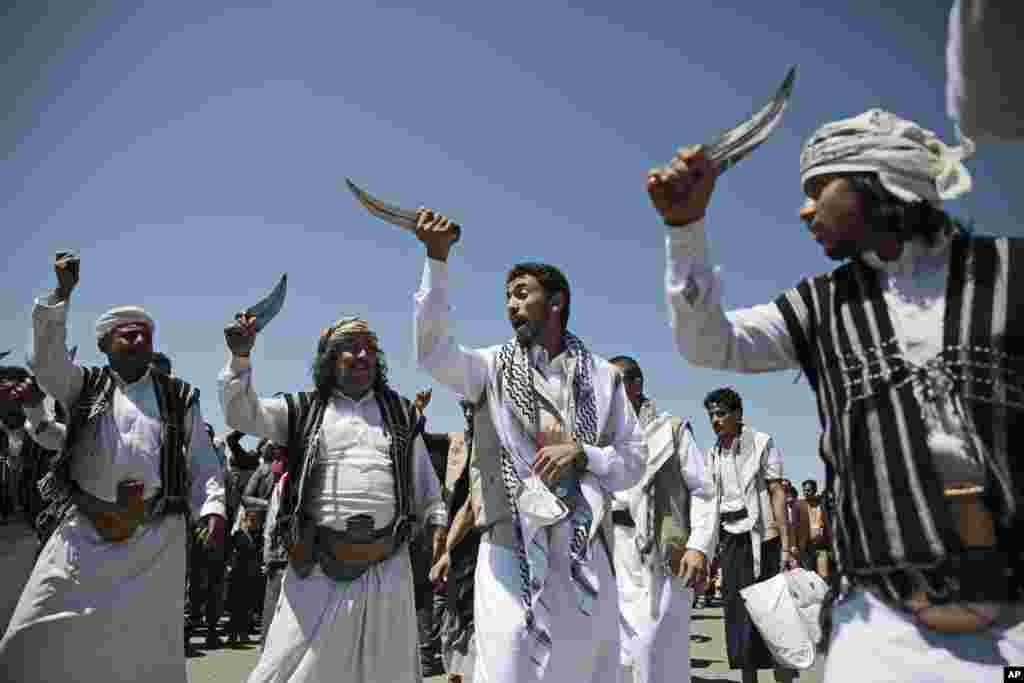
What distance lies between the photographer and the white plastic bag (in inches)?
261

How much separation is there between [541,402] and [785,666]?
3940 mm

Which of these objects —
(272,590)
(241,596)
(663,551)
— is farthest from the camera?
(241,596)

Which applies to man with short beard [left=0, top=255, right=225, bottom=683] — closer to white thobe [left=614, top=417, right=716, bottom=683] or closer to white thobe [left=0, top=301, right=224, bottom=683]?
white thobe [left=0, top=301, right=224, bottom=683]

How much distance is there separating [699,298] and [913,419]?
60 cm

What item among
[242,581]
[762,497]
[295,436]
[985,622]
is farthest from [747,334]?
[242,581]

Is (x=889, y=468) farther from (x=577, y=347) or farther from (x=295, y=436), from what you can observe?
(x=295, y=436)

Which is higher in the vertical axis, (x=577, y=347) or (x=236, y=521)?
(x=577, y=347)

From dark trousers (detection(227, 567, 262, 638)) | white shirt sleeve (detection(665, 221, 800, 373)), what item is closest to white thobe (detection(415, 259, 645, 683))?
white shirt sleeve (detection(665, 221, 800, 373))

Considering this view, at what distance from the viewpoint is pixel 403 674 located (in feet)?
17.2

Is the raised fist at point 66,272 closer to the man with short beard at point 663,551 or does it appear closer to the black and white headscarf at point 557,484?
the black and white headscarf at point 557,484

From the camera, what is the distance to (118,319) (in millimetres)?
5902

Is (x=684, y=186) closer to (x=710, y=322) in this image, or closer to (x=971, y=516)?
(x=710, y=322)

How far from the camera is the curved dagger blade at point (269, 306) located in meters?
4.95

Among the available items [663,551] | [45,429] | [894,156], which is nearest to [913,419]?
[894,156]
